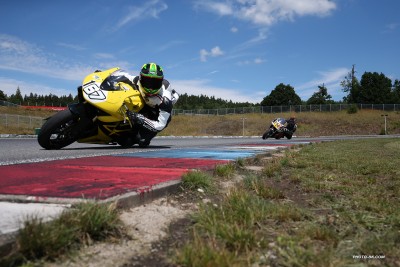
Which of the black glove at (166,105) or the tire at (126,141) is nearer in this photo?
the black glove at (166,105)

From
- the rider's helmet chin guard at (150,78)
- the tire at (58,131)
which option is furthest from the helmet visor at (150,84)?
the tire at (58,131)

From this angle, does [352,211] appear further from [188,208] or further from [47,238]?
[47,238]

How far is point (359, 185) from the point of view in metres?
4.66

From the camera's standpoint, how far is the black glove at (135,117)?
9523 millimetres

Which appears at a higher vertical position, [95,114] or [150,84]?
[150,84]

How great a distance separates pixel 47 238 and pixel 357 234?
2.04 meters

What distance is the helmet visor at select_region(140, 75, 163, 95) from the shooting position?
9711 mm

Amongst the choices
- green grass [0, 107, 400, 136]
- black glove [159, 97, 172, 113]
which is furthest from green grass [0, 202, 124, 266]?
green grass [0, 107, 400, 136]

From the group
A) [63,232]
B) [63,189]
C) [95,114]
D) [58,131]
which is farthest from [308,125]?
[63,232]

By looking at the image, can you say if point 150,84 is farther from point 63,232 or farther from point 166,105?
point 63,232

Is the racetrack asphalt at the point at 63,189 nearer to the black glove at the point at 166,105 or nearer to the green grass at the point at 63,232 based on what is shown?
the green grass at the point at 63,232

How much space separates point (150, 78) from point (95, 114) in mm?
1712

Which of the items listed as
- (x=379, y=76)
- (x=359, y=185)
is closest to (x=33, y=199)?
(x=359, y=185)

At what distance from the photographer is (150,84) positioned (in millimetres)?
9773
